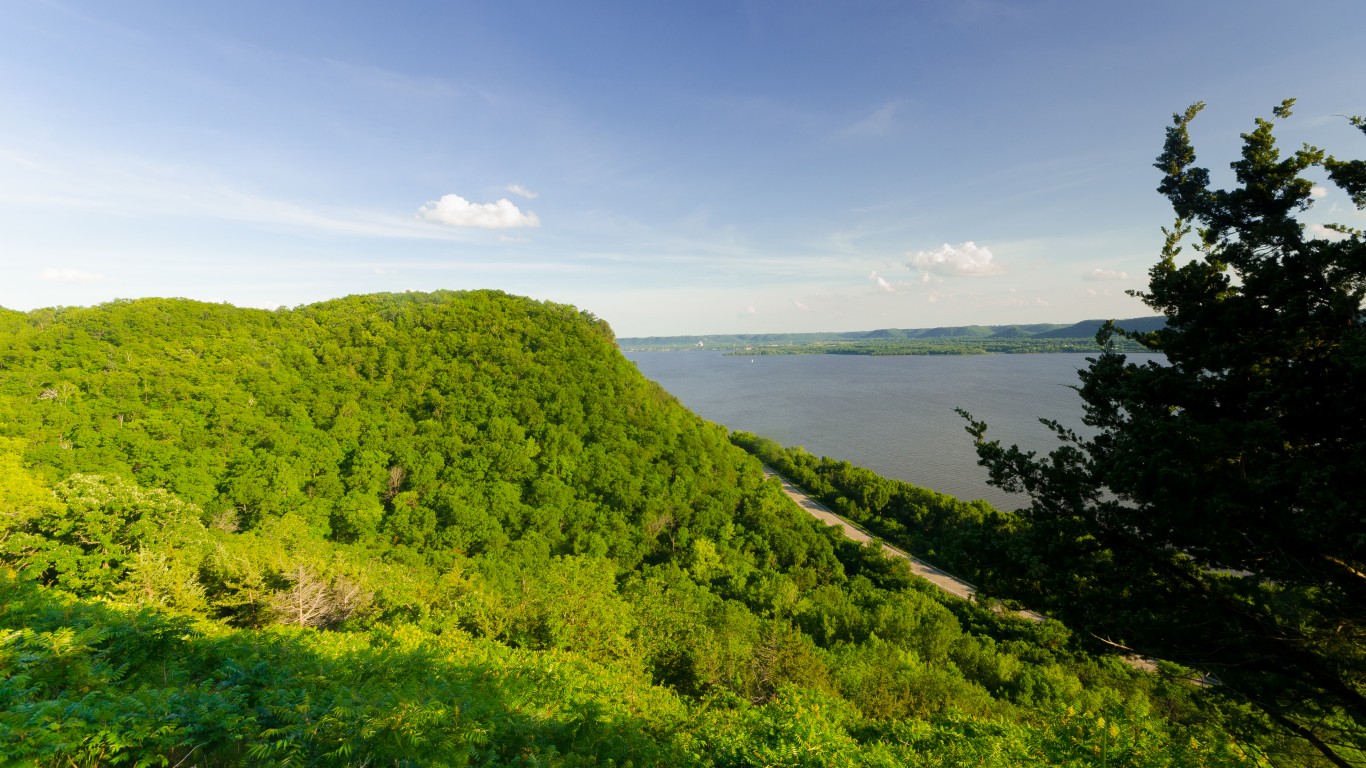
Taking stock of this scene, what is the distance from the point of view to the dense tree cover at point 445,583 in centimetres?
729

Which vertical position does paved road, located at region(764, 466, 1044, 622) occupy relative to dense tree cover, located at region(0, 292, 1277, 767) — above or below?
below

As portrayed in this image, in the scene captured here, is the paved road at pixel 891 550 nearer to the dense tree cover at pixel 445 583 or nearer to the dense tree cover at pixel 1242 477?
the dense tree cover at pixel 445 583

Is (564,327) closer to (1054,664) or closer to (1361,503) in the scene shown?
(1054,664)

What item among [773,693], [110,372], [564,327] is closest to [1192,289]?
[773,693]

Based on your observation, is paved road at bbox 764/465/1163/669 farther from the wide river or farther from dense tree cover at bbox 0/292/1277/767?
the wide river

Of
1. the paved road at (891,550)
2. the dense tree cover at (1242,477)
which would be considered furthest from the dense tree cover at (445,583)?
the paved road at (891,550)

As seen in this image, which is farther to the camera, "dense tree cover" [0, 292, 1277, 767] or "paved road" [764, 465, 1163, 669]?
"paved road" [764, 465, 1163, 669]

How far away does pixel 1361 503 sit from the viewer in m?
5.48

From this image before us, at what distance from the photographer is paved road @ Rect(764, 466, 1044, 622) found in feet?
120

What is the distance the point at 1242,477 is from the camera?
269 inches

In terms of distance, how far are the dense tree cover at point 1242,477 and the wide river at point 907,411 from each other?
27285mm

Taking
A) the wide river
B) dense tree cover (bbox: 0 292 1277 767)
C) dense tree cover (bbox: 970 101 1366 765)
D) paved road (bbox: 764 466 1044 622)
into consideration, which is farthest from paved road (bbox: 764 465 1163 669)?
dense tree cover (bbox: 970 101 1366 765)

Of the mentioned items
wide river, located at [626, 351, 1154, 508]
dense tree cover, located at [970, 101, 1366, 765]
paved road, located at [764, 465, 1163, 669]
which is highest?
dense tree cover, located at [970, 101, 1366, 765]

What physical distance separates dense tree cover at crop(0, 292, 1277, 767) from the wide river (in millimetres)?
24661
